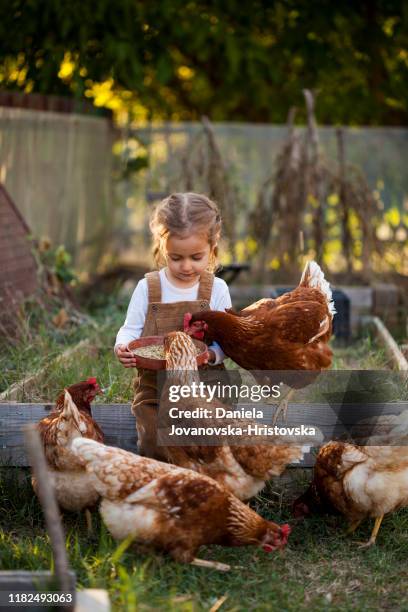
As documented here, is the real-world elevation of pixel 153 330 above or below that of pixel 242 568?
above

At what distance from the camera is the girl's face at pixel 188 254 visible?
401 centimetres

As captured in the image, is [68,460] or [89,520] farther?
[89,520]

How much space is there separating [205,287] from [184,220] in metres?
0.40

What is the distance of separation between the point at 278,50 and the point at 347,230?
3541 millimetres

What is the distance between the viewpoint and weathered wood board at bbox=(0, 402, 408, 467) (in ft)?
13.6

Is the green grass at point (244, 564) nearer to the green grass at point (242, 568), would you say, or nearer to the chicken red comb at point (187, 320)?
the green grass at point (242, 568)

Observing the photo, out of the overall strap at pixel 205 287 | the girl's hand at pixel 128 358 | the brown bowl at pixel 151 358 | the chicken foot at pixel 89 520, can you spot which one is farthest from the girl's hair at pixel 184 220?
the chicken foot at pixel 89 520

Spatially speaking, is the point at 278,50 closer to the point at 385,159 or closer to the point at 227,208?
the point at 385,159

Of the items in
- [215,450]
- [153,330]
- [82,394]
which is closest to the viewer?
[215,450]

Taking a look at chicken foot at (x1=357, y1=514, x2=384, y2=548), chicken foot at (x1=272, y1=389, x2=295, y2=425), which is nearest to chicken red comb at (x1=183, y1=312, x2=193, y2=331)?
chicken foot at (x1=272, y1=389, x2=295, y2=425)

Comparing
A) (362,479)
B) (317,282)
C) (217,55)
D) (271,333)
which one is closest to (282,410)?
(271,333)

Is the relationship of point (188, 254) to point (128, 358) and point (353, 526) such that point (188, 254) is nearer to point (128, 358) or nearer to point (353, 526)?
point (128, 358)

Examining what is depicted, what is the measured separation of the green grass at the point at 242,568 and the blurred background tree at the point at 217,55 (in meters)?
6.88

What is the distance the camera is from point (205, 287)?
4.28 meters
